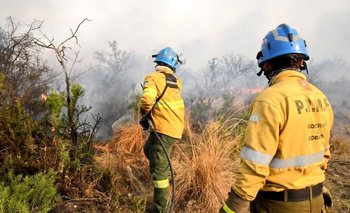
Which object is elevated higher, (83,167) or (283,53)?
(283,53)

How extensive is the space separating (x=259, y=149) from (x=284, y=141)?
17 centimetres

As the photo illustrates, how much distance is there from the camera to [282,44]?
7.19 ft

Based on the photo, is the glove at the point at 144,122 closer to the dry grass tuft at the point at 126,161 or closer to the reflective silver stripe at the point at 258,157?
the dry grass tuft at the point at 126,161

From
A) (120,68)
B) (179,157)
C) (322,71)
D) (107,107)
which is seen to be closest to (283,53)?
(179,157)

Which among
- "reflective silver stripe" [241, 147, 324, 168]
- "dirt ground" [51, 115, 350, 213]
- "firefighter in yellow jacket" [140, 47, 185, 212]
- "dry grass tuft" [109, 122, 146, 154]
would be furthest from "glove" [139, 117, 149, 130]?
"reflective silver stripe" [241, 147, 324, 168]

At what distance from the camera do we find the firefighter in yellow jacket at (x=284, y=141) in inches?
78.5

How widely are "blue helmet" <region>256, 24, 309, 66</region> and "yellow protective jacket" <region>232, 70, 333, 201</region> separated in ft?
0.46

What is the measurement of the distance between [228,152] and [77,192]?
2083mm

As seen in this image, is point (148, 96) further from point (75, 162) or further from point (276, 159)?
point (276, 159)

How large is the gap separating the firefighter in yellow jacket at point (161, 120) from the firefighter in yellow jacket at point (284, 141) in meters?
2.10

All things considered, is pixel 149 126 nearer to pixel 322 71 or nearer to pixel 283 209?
pixel 283 209

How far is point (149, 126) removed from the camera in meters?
4.44

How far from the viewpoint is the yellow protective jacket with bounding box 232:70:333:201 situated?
1.99m

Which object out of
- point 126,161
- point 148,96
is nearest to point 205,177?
point 148,96
